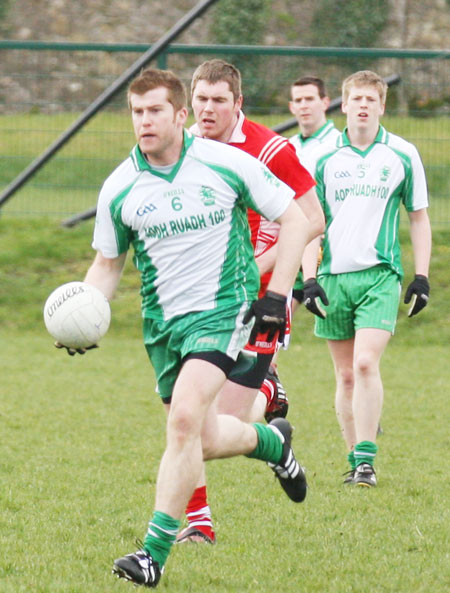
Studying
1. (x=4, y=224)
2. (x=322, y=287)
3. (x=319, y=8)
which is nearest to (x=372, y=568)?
(x=322, y=287)

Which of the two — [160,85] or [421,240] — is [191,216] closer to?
[160,85]

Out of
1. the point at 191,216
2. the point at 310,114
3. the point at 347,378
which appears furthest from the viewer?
the point at 310,114

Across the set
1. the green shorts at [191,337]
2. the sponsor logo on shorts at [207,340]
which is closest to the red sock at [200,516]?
the green shorts at [191,337]

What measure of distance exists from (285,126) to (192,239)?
32.8 feet

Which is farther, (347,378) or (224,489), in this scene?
(347,378)

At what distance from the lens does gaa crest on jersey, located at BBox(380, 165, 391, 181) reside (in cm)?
701

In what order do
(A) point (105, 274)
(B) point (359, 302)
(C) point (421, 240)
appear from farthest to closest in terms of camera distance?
(B) point (359, 302) → (C) point (421, 240) → (A) point (105, 274)

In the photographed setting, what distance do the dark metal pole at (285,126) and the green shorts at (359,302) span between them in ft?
23.7

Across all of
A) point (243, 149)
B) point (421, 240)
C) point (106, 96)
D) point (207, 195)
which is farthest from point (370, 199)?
point (106, 96)

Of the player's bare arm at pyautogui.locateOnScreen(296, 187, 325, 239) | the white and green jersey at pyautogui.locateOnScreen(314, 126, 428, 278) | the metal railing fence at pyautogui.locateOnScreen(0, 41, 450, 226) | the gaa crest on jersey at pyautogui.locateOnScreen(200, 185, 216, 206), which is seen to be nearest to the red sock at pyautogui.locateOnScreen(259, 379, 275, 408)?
the white and green jersey at pyautogui.locateOnScreen(314, 126, 428, 278)

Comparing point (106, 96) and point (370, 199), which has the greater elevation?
point (370, 199)

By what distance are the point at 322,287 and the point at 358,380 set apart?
0.70 m

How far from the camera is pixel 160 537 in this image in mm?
4559

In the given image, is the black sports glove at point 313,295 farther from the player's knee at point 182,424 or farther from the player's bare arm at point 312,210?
the player's knee at point 182,424
